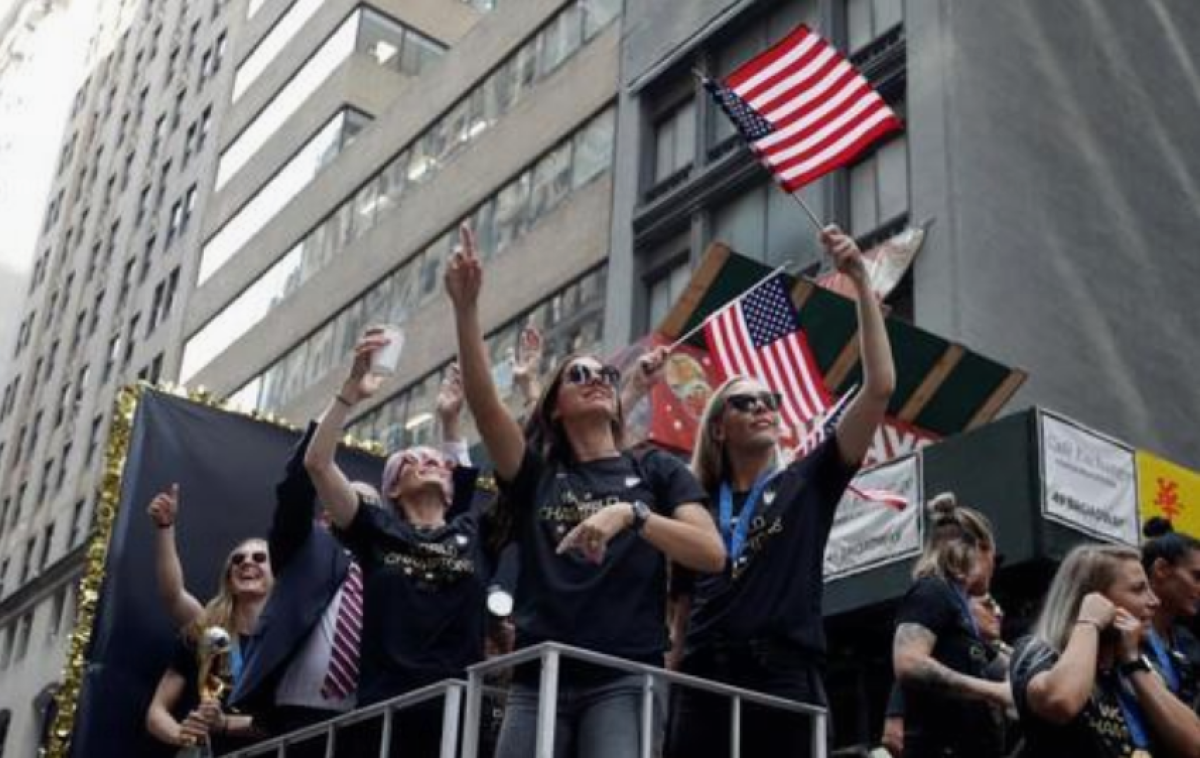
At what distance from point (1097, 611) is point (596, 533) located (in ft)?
5.93

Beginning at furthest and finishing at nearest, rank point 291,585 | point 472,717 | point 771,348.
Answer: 1. point 771,348
2. point 291,585
3. point 472,717

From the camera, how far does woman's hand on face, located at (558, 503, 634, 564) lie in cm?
450

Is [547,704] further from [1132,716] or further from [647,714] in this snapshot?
[1132,716]

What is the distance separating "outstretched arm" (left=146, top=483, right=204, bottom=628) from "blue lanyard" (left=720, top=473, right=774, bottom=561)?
11.6 feet

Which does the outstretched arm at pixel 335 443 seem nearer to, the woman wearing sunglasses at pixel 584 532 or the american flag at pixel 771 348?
the woman wearing sunglasses at pixel 584 532

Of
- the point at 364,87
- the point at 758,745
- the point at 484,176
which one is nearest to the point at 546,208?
the point at 484,176

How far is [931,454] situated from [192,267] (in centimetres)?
3557

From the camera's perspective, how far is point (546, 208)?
29.5 metres

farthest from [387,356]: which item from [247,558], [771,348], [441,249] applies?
[441,249]

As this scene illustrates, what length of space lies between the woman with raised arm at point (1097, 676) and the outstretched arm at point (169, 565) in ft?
14.9

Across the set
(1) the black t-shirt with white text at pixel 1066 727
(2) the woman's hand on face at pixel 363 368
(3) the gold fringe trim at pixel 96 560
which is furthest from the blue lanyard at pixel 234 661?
(1) the black t-shirt with white text at pixel 1066 727

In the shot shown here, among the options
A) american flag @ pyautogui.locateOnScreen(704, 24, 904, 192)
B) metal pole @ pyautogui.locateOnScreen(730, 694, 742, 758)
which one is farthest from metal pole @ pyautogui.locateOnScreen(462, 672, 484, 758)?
american flag @ pyautogui.locateOnScreen(704, 24, 904, 192)

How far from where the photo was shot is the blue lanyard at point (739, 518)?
5340 mm

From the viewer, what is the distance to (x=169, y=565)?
802cm
